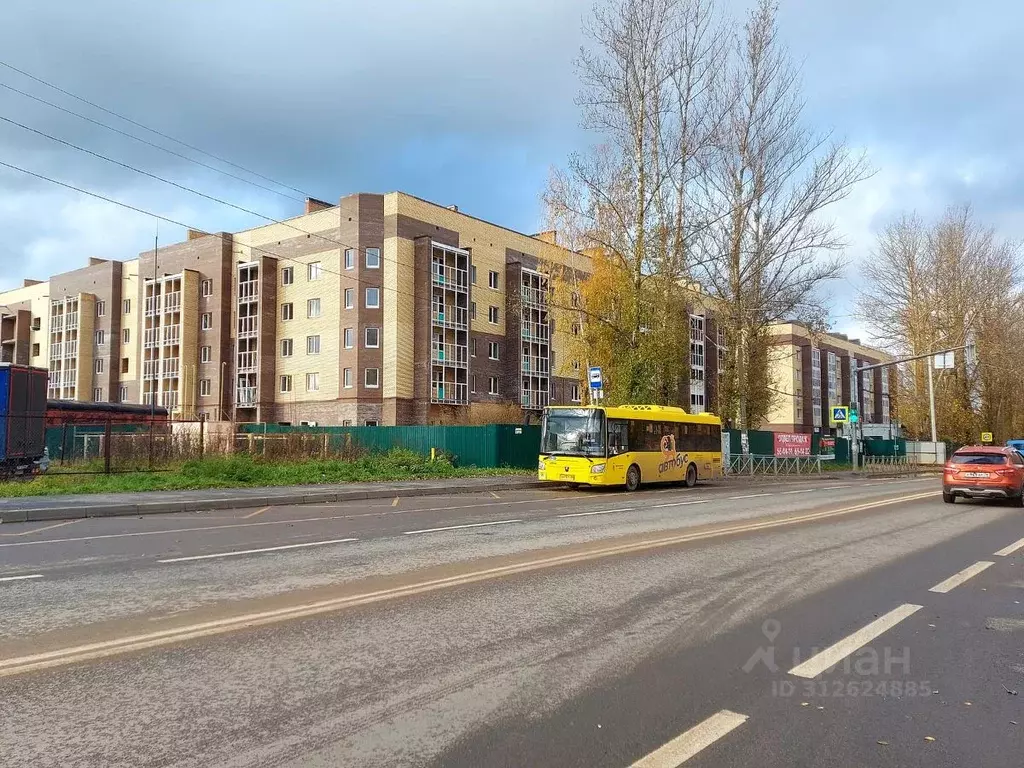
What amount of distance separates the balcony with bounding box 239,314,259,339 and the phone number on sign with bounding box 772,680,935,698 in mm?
49734

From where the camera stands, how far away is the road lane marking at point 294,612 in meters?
4.90

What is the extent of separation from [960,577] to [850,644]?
386cm

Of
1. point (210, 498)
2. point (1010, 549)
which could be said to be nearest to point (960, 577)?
point (1010, 549)

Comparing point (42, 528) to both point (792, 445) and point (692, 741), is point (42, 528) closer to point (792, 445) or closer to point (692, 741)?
point (692, 741)

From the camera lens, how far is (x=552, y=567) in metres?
8.45

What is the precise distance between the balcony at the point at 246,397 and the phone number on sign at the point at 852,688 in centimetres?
4820

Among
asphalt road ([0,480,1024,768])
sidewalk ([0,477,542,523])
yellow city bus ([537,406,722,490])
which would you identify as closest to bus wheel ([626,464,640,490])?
yellow city bus ([537,406,722,490])

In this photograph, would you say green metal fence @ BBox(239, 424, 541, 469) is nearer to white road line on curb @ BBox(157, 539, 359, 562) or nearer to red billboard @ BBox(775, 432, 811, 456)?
red billboard @ BBox(775, 432, 811, 456)

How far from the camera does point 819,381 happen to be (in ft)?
315

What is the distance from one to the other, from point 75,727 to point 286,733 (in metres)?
1.12

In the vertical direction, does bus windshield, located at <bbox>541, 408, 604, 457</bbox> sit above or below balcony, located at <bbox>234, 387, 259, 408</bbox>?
below

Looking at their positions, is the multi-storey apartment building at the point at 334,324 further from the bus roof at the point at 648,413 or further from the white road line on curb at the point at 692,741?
the white road line on curb at the point at 692,741

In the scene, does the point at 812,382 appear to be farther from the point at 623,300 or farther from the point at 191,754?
the point at 191,754

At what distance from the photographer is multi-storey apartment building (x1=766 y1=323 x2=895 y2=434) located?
88.2 m
